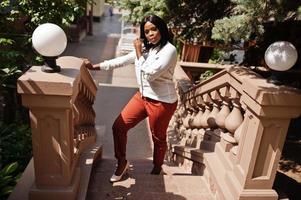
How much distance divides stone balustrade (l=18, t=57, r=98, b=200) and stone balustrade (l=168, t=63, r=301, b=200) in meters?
1.25

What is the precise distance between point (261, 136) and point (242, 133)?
0.25 metres

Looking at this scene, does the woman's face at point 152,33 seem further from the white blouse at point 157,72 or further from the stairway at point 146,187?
the stairway at point 146,187

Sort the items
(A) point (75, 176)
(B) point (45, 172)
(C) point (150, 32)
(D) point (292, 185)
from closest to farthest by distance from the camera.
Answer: (B) point (45, 172)
(A) point (75, 176)
(C) point (150, 32)
(D) point (292, 185)

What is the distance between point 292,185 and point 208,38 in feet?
6.85

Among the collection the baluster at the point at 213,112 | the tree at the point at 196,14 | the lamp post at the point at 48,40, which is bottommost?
the baluster at the point at 213,112

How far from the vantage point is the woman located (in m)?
2.95

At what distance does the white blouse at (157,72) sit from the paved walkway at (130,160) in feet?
2.82

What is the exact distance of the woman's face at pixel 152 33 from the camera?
296 cm

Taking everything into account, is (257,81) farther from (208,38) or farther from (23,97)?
(208,38)

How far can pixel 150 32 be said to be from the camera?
2988mm

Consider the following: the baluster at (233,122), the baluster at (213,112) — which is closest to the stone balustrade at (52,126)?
the baluster at (233,122)

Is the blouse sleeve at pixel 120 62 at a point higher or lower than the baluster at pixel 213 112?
higher

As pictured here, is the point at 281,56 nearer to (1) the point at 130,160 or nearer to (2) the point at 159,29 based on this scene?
(2) the point at 159,29

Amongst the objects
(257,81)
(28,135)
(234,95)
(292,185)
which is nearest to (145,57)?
(234,95)
